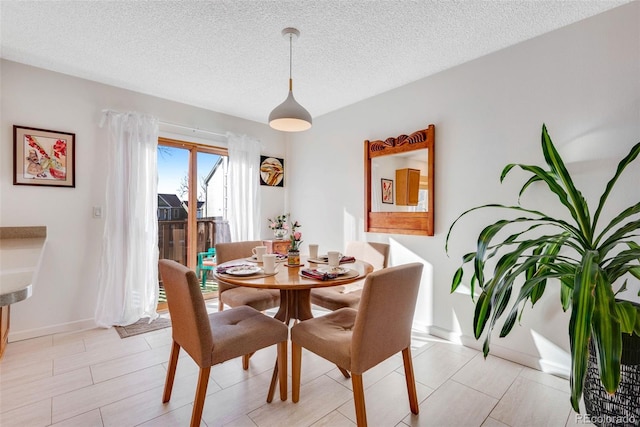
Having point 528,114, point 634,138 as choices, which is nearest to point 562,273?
point 634,138

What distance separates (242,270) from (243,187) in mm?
2209

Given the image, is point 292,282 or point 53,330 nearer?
point 292,282

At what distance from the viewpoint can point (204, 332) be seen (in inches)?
57.3

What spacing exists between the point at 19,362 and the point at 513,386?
3.54 m

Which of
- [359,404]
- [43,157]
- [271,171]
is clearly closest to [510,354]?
[359,404]

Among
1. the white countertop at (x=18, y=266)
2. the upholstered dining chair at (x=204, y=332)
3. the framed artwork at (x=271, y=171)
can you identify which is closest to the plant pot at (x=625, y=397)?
the upholstered dining chair at (x=204, y=332)

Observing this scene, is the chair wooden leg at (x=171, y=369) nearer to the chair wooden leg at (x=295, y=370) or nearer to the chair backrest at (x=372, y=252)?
the chair wooden leg at (x=295, y=370)

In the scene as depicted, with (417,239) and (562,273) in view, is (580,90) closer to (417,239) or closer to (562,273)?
(562,273)

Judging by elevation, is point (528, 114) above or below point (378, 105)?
below

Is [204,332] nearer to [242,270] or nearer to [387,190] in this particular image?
[242,270]

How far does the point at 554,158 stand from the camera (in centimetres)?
164

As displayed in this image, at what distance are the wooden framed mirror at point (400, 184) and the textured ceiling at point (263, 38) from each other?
0.63 metres

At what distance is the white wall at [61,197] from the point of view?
2.54 m

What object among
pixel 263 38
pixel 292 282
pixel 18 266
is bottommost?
pixel 292 282
